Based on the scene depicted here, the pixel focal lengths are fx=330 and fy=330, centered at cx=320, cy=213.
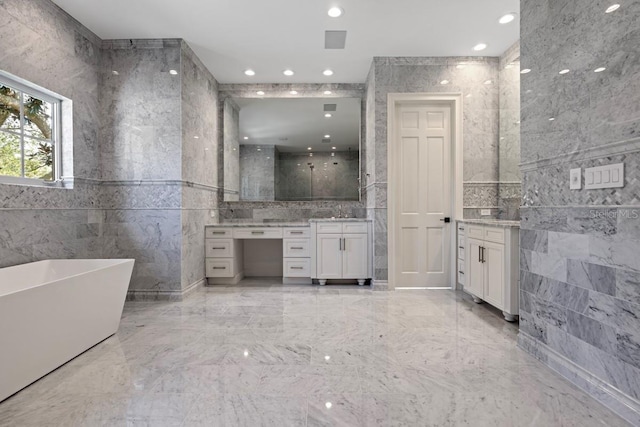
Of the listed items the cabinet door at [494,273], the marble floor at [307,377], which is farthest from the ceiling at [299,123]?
the marble floor at [307,377]

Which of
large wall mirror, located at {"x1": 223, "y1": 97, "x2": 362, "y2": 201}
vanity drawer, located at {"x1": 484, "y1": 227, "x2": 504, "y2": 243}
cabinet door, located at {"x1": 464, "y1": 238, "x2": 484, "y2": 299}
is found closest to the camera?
vanity drawer, located at {"x1": 484, "y1": 227, "x2": 504, "y2": 243}

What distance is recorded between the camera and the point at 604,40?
1.67 metres

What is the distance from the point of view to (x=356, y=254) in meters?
4.32

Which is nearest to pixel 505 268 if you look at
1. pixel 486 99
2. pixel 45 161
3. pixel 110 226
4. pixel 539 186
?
pixel 539 186

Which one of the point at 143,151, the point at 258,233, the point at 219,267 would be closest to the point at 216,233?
the point at 219,267

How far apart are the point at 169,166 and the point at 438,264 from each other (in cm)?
342

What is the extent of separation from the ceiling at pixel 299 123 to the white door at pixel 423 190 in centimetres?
96

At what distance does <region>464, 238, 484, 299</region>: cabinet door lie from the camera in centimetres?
334

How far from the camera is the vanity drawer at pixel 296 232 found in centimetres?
443

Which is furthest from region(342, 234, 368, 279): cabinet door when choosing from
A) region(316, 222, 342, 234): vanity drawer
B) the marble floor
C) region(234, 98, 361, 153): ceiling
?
region(234, 98, 361, 153): ceiling

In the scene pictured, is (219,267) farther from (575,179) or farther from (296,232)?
(575,179)

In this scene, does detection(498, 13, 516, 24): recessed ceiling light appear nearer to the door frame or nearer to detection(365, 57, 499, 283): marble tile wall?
detection(365, 57, 499, 283): marble tile wall

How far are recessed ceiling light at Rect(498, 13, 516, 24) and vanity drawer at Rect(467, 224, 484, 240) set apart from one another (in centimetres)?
205

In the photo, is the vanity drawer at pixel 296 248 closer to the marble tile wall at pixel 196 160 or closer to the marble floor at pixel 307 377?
the marble tile wall at pixel 196 160
